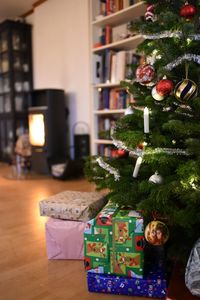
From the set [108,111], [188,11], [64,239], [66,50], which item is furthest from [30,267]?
[66,50]

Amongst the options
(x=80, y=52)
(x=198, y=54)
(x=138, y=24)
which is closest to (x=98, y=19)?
(x=80, y=52)

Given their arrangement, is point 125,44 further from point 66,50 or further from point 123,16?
point 66,50

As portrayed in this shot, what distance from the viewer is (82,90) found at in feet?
12.3

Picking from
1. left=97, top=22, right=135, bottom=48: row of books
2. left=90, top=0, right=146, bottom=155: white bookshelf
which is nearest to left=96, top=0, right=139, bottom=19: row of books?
left=90, top=0, right=146, bottom=155: white bookshelf

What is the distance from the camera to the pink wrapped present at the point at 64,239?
1.39 metres

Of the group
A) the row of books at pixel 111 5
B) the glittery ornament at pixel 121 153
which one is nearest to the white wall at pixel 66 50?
the row of books at pixel 111 5

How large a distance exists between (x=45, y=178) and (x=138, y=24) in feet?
8.21

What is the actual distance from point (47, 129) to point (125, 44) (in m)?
1.49

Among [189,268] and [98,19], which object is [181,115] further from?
[98,19]

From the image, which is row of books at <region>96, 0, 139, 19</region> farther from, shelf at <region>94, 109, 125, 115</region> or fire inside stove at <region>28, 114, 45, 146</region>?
fire inside stove at <region>28, 114, 45, 146</region>

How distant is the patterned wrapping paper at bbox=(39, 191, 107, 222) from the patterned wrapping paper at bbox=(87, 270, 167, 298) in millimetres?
296

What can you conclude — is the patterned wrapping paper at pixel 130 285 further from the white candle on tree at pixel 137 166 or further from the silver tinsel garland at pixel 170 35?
the silver tinsel garland at pixel 170 35

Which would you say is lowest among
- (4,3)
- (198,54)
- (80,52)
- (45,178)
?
(45,178)

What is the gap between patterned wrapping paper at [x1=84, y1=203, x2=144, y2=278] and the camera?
3.66 ft
